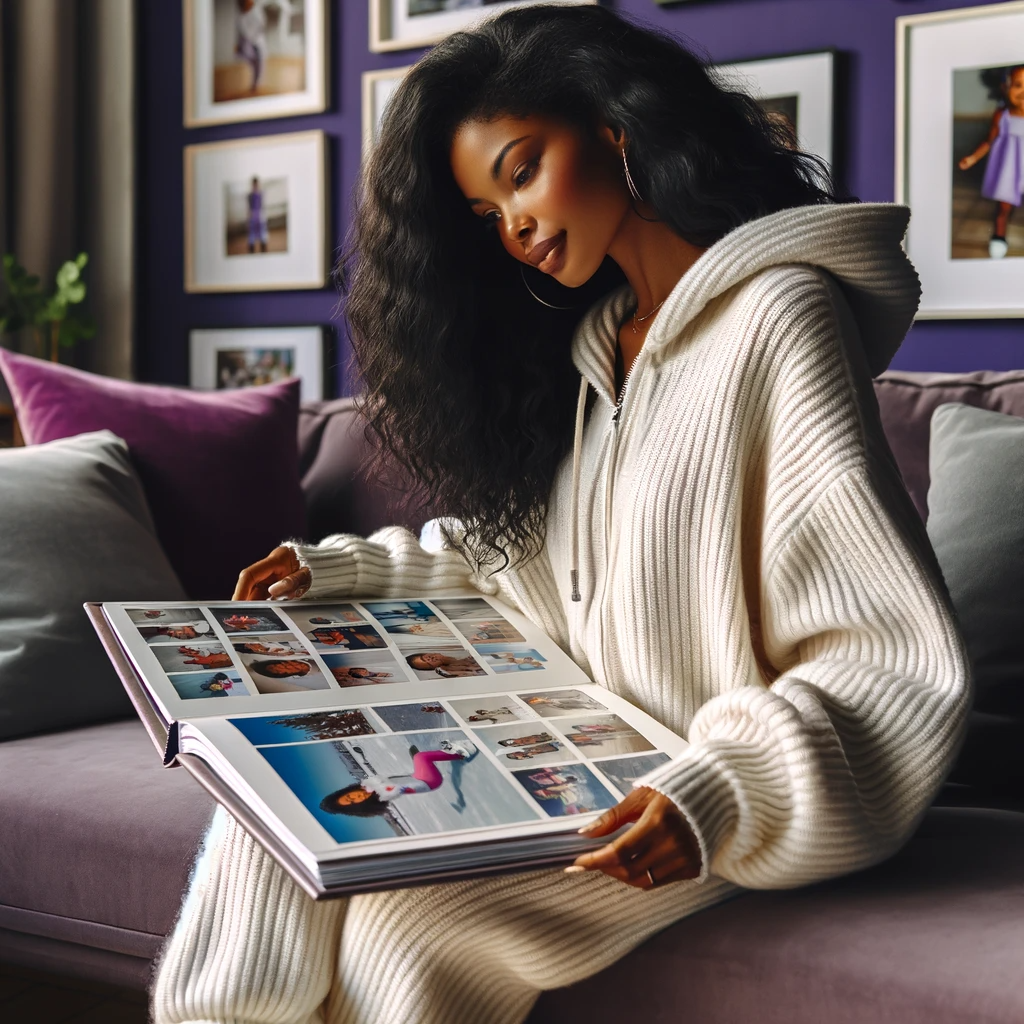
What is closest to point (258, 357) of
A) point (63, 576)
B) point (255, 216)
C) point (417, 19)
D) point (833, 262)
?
point (255, 216)

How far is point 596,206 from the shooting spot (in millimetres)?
1223

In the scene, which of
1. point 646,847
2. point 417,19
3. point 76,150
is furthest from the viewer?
point 76,150

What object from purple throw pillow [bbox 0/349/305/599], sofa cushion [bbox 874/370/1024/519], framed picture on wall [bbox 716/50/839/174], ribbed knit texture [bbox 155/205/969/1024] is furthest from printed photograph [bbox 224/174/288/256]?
ribbed knit texture [bbox 155/205/969/1024]

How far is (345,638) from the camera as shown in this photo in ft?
3.94

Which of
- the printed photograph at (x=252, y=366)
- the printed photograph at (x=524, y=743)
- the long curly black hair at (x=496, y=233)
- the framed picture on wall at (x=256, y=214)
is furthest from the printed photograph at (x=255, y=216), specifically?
the printed photograph at (x=524, y=743)

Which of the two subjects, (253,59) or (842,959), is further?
(253,59)

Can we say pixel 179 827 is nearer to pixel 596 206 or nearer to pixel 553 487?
pixel 553 487

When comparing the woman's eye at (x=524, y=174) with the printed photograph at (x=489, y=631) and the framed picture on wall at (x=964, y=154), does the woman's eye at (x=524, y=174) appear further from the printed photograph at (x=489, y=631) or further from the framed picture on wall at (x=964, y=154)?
the framed picture on wall at (x=964, y=154)

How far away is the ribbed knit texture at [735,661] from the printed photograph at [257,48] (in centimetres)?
196

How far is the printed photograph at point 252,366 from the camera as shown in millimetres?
2918

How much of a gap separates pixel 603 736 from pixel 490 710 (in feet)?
0.33

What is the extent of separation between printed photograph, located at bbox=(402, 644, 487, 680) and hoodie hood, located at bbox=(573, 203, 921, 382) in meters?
0.36

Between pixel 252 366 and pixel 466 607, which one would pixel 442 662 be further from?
pixel 252 366

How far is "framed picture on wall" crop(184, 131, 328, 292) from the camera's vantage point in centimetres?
285
